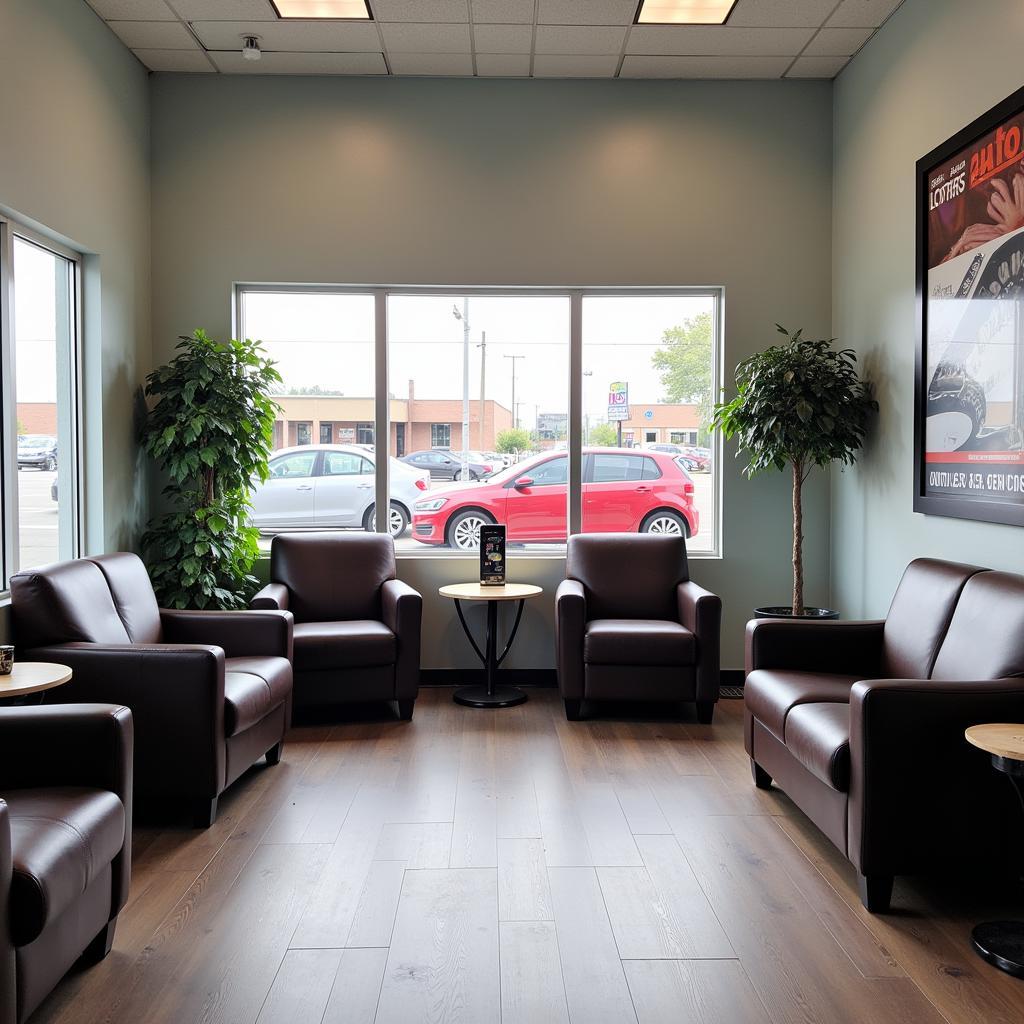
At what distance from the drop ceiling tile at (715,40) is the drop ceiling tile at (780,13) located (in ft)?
0.22

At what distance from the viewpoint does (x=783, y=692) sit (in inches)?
139

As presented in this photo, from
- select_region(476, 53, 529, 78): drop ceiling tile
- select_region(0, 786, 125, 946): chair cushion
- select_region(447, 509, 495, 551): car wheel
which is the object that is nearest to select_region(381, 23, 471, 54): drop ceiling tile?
select_region(476, 53, 529, 78): drop ceiling tile

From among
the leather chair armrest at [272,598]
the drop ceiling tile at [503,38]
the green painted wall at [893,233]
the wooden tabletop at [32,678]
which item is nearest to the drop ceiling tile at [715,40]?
the green painted wall at [893,233]

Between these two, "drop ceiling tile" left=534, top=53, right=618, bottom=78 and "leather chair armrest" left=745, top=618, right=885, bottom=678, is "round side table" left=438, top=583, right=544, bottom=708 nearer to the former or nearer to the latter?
"leather chair armrest" left=745, top=618, right=885, bottom=678

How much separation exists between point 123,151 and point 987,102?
4.08m

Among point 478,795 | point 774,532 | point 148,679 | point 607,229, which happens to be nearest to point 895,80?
point 607,229

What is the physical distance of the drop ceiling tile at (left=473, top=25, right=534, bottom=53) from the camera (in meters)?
4.89

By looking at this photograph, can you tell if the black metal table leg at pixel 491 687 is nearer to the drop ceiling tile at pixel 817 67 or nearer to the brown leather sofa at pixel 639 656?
the brown leather sofa at pixel 639 656

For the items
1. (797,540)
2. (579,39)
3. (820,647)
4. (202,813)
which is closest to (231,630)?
(202,813)

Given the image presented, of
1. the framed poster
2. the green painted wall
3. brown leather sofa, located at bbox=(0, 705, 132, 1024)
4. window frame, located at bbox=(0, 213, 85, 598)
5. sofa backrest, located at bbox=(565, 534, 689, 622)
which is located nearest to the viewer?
brown leather sofa, located at bbox=(0, 705, 132, 1024)

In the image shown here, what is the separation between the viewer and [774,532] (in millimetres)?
5656

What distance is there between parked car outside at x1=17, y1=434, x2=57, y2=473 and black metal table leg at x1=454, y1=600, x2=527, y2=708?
222 cm

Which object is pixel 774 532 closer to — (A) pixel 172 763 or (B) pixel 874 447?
(B) pixel 874 447

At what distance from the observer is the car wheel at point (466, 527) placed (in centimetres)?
575
